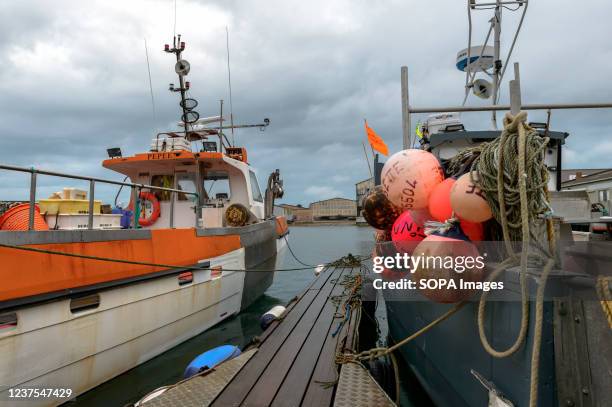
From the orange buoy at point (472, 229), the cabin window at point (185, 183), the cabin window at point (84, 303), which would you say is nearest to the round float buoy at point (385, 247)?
the orange buoy at point (472, 229)

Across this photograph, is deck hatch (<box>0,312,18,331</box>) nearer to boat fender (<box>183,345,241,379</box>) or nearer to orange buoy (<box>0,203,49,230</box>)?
orange buoy (<box>0,203,49,230</box>)

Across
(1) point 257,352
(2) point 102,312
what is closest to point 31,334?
(2) point 102,312

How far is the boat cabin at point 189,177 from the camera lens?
8.16m

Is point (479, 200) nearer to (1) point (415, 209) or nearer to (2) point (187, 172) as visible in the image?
(1) point (415, 209)

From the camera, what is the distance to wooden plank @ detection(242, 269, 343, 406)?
3088 millimetres

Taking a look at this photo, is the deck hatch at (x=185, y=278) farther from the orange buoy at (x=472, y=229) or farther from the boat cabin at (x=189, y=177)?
the orange buoy at (x=472, y=229)

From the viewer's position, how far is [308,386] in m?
3.33

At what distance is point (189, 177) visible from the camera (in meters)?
8.98

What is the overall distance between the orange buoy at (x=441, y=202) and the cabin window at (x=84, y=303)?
12.1ft

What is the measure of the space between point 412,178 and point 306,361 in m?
2.17

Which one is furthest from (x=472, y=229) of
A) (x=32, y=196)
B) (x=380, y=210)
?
(x=32, y=196)

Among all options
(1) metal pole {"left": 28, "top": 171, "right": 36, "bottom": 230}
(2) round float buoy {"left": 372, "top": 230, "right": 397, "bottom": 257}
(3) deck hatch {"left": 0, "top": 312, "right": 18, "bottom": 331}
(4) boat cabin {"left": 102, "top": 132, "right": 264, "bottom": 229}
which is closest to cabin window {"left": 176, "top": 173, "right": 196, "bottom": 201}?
(4) boat cabin {"left": 102, "top": 132, "right": 264, "bottom": 229}

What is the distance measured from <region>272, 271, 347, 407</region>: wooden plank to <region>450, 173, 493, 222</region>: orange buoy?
1.94 m

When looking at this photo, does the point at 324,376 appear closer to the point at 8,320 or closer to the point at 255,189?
the point at 8,320
